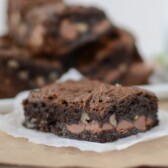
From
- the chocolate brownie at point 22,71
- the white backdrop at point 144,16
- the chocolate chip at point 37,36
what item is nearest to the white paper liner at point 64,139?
the chocolate brownie at point 22,71

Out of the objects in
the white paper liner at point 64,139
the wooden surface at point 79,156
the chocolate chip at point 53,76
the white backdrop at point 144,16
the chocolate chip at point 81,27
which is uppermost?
the white backdrop at point 144,16

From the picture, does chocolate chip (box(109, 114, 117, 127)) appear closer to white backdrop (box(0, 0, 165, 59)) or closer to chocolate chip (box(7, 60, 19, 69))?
chocolate chip (box(7, 60, 19, 69))

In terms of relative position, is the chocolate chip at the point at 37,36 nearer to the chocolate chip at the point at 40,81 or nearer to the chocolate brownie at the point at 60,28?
the chocolate brownie at the point at 60,28

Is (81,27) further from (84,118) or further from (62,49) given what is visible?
(84,118)

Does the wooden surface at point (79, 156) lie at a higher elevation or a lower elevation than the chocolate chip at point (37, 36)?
lower

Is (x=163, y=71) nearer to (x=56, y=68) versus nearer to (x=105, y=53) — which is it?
(x=105, y=53)

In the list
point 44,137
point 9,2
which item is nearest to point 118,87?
point 44,137

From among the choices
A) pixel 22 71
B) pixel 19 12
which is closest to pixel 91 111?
pixel 22 71
